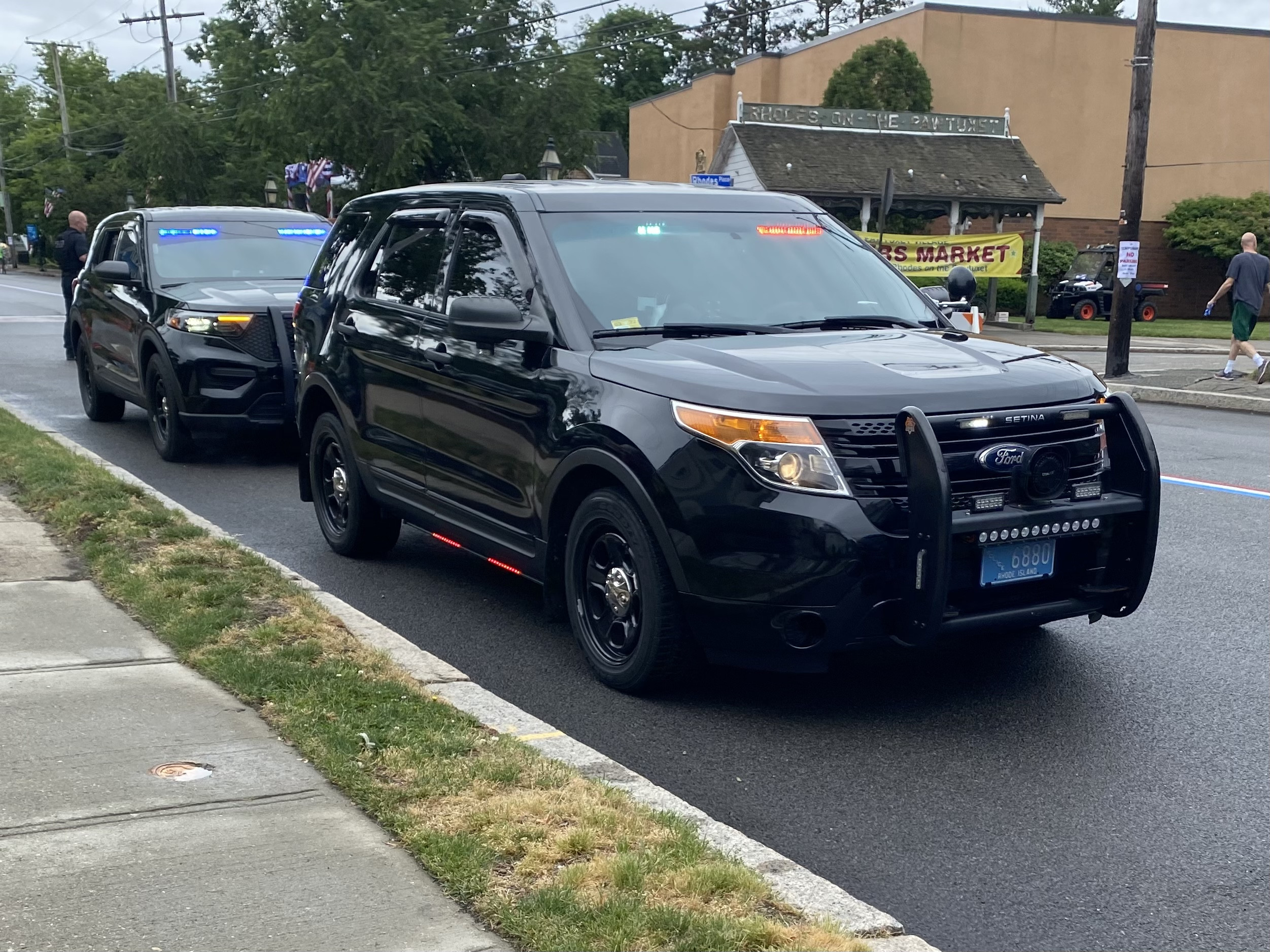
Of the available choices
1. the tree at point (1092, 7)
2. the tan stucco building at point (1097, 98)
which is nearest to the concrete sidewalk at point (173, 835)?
the tan stucco building at point (1097, 98)

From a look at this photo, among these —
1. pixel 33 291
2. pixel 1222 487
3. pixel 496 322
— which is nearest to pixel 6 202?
pixel 33 291

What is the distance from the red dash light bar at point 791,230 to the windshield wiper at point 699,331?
70cm

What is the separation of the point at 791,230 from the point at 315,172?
39.9 metres

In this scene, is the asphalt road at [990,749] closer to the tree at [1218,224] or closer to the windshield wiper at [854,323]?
the windshield wiper at [854,323]

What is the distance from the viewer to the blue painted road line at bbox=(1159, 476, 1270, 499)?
992 centimetres

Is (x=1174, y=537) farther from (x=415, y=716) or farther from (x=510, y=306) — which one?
(x=415, y=716)

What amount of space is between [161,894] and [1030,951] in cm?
211

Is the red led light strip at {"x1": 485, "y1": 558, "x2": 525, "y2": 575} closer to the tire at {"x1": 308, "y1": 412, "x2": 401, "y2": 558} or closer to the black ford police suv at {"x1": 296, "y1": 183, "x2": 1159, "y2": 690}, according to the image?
the black ford police suv at {"x1": 296, "y1": 183, "x2": 1159, "y2": 690}

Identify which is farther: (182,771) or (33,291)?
(33,291)

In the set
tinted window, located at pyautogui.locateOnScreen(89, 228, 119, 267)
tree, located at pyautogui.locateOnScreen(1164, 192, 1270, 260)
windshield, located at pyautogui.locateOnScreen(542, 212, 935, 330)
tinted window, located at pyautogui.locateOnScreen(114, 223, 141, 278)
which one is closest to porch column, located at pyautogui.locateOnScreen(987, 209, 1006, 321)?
tree, located at pyautogui.locateOnScreen(1164, 192, 1270, 260)

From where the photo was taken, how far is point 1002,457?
4.89 metres

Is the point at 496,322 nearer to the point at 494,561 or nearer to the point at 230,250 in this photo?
the point at 494,561

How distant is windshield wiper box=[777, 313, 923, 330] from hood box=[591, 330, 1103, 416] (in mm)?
156

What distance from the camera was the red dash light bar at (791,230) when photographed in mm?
6504
